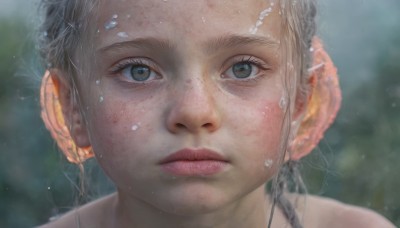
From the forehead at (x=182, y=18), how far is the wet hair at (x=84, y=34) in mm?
66

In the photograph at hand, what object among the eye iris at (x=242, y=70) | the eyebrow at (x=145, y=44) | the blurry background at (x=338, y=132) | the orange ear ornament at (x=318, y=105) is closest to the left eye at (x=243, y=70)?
the eye iris at (x=242, y=70)

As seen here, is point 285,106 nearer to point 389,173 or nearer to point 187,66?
point 187,66

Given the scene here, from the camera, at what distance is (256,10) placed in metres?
1.48

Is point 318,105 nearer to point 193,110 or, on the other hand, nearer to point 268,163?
point 268,163

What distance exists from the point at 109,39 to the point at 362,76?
1.33 m

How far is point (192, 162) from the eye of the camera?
1.41m

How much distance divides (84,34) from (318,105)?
2.12ft

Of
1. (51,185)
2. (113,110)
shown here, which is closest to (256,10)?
(113,110)

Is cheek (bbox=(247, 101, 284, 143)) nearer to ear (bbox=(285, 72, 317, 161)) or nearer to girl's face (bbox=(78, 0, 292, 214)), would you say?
girl's face (bbox=(78, 0, 292, 214))

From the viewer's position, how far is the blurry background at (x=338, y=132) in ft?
8.12

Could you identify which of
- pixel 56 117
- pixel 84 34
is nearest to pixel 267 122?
pixel 84 34

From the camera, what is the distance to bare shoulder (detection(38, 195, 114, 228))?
1.98m

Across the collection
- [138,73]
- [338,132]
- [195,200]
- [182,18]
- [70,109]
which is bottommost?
[338,132]

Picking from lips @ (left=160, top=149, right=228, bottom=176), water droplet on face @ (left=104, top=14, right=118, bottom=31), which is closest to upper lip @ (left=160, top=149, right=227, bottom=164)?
lips @ (left=160, top=149, right=228, bottom=176)
